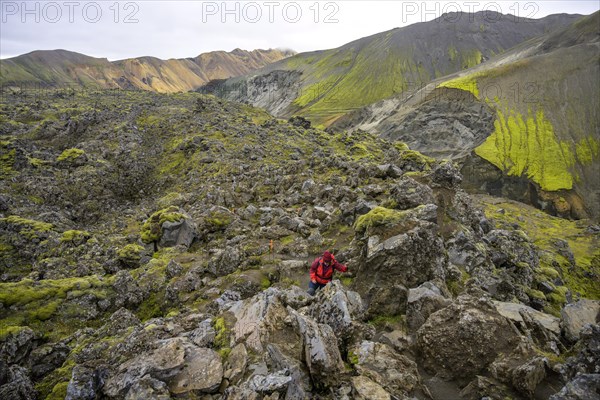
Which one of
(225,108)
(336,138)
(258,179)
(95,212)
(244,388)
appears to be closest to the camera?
(244,388)

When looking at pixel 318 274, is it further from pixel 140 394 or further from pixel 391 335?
pixel 140 394

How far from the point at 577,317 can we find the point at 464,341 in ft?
18.7

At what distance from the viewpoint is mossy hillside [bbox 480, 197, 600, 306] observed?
34113 millimetres

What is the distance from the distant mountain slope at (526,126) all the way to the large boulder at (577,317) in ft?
322

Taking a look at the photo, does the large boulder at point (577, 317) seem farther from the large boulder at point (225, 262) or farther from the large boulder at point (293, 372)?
the large boulder at point (225, 262)

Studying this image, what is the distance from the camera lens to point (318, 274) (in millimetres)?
15914

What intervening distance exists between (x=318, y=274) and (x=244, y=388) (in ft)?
24.5

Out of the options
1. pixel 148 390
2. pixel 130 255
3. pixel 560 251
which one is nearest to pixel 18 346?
pixel 148 390

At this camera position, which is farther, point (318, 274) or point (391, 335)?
point (318, 274)

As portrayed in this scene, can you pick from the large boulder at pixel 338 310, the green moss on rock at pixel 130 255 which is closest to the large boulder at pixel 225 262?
the green moss on rock at pixel 130 255

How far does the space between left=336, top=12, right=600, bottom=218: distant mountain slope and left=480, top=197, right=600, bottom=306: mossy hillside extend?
14159 millimetres

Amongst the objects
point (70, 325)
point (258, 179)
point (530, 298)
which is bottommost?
point (530, 298)

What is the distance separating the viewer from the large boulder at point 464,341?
10531 millimetres

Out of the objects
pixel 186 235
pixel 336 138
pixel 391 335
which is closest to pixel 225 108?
pixel 336 138
